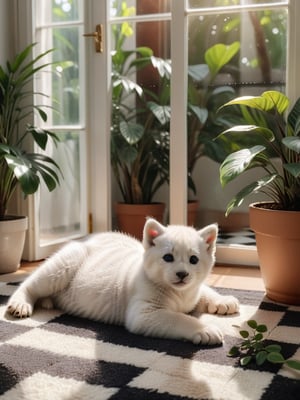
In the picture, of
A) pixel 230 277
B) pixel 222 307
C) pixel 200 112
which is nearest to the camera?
pixel 222 307

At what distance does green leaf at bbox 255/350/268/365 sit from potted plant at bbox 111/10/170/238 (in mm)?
1880

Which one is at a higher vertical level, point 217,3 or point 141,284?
point 217,3

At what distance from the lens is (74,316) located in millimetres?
2209

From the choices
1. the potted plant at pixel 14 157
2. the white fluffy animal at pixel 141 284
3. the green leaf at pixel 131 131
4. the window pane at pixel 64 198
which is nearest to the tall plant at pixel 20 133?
the potted plant at pixel 14 157

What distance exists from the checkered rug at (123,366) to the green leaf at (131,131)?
5.05ft

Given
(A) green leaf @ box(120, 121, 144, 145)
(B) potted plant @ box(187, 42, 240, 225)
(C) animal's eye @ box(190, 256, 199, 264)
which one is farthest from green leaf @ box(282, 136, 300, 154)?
(A) green leaf @ box(120, 121, 144, 145)

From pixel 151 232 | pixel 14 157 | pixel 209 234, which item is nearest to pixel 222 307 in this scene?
pixel 209 234

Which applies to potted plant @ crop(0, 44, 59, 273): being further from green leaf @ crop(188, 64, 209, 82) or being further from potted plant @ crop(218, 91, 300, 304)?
potted plant @ crop(218, 91, 300, 304)

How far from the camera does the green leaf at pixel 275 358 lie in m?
1.65

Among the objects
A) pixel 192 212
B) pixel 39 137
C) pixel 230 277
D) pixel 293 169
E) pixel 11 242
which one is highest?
Answer: pixel 39 137

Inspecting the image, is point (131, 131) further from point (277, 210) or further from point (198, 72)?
point (277, 210)

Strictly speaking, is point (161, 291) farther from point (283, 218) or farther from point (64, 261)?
point (283, 218)

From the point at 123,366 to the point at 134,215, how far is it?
2010mm

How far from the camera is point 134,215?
363cm
